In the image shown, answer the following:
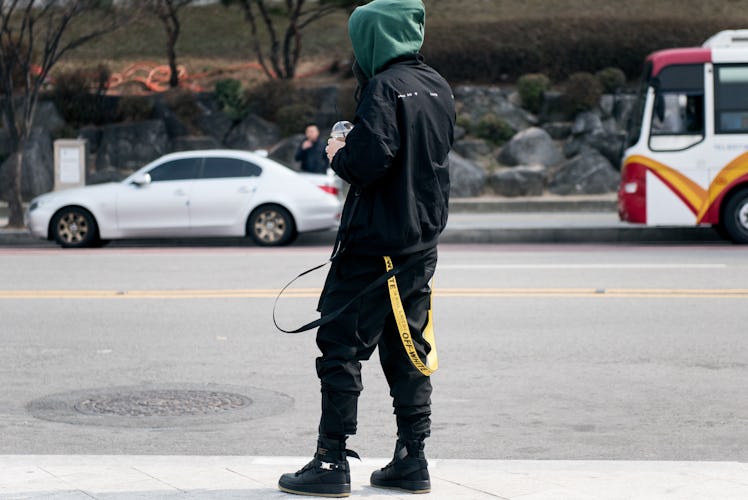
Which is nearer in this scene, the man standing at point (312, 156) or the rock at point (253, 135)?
the man standing at point (312, 156)

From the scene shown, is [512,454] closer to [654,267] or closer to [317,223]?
[654,267]

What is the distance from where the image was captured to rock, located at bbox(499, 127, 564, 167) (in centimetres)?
2930

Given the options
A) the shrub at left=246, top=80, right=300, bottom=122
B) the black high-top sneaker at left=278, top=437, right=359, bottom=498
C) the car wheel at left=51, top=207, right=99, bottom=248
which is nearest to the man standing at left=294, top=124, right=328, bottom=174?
the car wheel at left=51, top=207, right=99, bottom=248

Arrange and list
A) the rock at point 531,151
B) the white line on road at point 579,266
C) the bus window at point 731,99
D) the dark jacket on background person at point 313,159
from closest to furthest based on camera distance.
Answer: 1. the white line on road at point 579,266
2. the bus window at point 731,99
3. the dark jacket on background person at point 313,159
4. the rock at point 531,151

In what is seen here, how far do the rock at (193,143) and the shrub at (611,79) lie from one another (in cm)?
921

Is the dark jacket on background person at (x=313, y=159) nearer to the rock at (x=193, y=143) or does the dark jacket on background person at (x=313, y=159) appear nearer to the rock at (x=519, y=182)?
the rock at (x=519, y=182)

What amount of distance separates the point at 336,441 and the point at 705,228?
51.2ft

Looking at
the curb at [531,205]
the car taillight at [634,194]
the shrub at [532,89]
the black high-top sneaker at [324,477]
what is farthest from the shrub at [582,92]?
the black high-top sneaker at [324,477]

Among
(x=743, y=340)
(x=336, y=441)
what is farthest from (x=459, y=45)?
(x=336, y=441)

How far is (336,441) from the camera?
16.4 ft

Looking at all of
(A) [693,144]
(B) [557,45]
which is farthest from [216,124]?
(A) [693,144]

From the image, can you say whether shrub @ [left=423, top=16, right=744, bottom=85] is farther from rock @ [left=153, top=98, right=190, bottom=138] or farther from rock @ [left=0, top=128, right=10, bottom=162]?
rock @ [left=0, top=128, right=10, bottom=162]

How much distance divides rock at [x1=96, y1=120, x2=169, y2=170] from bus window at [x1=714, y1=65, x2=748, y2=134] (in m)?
15.4

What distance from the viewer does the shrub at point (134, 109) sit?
31.1 metres
